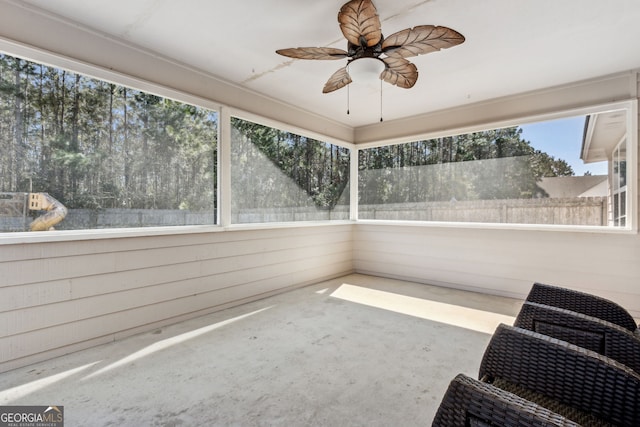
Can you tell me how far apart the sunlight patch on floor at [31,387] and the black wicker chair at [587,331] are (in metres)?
2.98

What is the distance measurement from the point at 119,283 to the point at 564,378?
10.3ft

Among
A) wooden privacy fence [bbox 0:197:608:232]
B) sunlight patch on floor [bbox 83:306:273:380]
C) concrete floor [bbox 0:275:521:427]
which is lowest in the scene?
concrete floor [bbox 0:275:521:427]

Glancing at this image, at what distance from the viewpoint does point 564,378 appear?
1249 millimetres

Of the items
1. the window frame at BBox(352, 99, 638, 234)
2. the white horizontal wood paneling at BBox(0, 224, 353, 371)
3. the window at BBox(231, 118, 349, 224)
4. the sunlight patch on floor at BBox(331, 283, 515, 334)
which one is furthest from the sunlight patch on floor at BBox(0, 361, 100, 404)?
the window frame at BBox(352, 99, 638, 234)

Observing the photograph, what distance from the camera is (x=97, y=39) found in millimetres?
2643

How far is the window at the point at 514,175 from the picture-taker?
11.7ft

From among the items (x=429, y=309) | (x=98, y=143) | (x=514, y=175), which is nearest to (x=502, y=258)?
(x=514, y=175)

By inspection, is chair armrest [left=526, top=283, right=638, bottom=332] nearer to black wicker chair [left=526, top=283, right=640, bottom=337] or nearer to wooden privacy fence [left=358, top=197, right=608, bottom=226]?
black wicker chair [left=526, top=283, right=640, bottom=337]

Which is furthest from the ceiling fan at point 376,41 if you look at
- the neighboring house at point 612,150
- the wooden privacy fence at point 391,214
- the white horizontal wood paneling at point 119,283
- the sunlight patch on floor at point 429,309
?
the neighboring house at point 612,150

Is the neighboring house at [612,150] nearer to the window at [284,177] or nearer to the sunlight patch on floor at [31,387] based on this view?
the window at [284,177]

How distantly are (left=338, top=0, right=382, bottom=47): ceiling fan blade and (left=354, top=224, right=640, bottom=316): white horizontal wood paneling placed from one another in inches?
125

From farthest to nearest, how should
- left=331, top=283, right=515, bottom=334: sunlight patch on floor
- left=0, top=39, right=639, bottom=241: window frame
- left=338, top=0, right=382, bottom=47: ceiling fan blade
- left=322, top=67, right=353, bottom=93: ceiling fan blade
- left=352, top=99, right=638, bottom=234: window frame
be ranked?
1. left=352, top=99, right=638, bottom=234: window frame
2. left=331, top=283, right=515, bottom=334: sunlight patch on floor
3. left=322, top=67, right=353, bottom=93: ceiling fan blade
4. left=0, top=39, right=639, bottom=241: window frame
5. left=338, top=0, right=382, bottom=47: ceiling fan blade

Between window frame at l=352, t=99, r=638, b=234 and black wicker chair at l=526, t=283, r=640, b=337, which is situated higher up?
window frame at l=352, t=99, r=638, b=234

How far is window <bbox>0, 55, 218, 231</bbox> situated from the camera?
2.33 m
